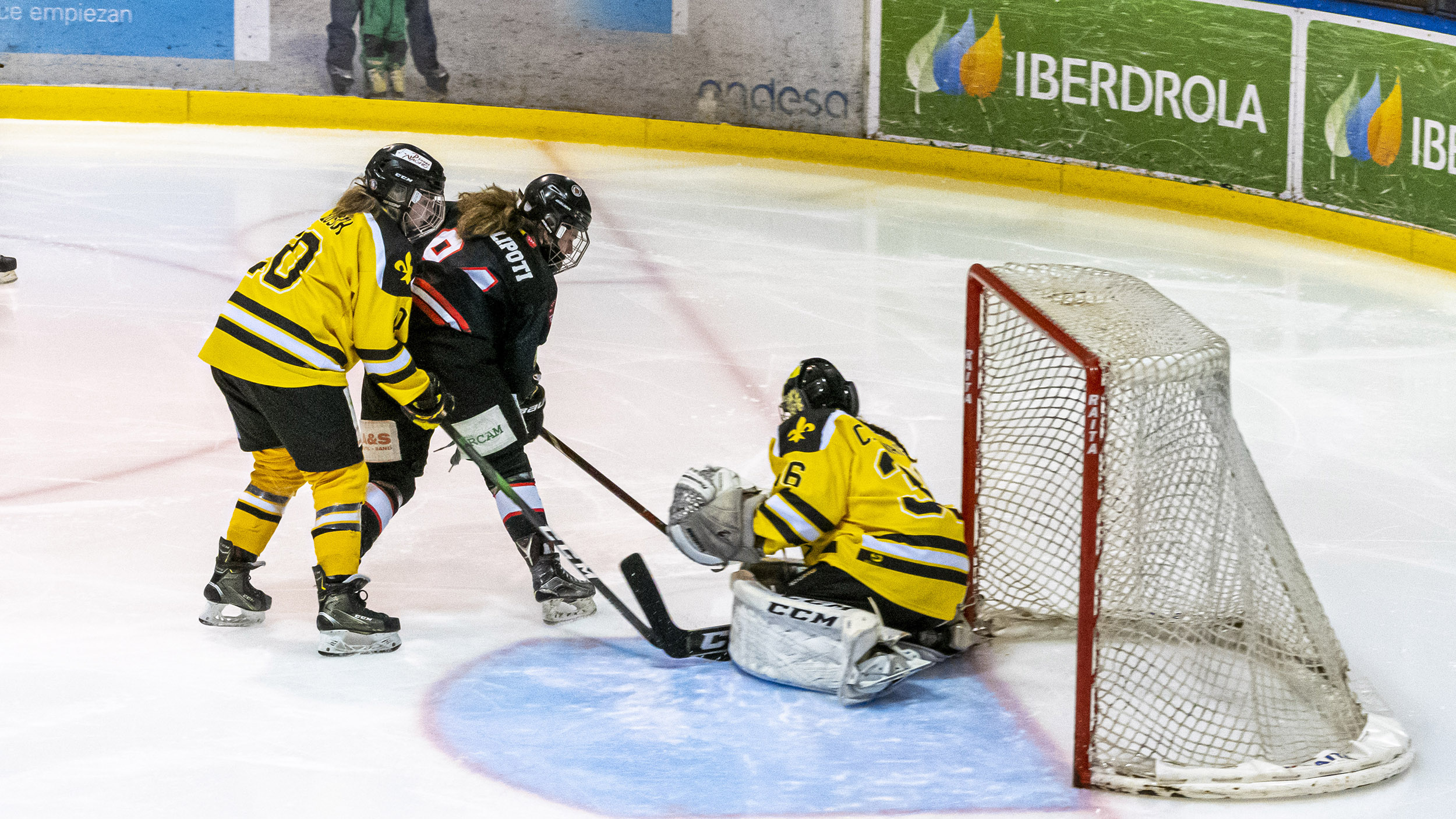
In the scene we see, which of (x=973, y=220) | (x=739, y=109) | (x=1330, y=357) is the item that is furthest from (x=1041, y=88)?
(x=1330, y=357)

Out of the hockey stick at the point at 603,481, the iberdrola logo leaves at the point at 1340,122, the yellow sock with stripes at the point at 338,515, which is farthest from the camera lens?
the iberdrola logo leaves at the point at 1340,122

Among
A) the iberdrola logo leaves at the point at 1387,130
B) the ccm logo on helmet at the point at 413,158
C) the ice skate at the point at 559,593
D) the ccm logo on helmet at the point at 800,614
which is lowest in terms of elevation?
the ice skate at the point at 559,593

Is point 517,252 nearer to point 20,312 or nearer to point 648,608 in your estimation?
point 648,608

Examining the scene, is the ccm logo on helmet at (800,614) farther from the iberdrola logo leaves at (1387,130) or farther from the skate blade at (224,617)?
the iberdrola logo leaves at (1387,130)

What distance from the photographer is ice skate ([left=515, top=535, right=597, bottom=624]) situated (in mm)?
3625

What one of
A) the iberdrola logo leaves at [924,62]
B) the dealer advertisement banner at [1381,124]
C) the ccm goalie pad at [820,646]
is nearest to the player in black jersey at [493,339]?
the ccm goalie pad at [820,646]

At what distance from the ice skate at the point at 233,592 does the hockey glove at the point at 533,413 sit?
2.03 ft

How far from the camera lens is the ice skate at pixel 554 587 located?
362 cm

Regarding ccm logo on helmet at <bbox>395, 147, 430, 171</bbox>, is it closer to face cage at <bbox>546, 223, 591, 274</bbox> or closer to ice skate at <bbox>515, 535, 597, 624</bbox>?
face cage at <bbox>546, 223, 591, 274</bbox>

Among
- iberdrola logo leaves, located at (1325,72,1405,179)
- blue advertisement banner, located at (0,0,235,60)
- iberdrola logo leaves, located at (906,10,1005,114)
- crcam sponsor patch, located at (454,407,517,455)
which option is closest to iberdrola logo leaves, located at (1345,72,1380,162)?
iberdrola logo leaves, located at (1325,72,1405,179)

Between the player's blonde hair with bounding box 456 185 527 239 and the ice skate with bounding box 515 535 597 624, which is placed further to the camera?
the ice skate with bounding box 515 535 597 624

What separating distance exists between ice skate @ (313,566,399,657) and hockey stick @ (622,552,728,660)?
0.50 m

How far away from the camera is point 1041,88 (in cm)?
809

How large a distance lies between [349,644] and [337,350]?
0.58 metres
